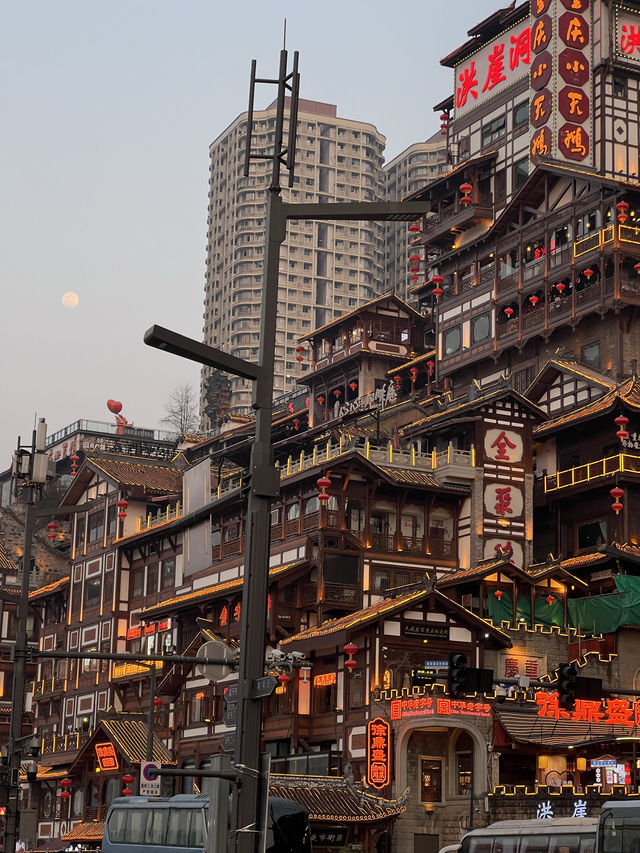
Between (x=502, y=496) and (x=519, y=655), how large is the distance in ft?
32.3

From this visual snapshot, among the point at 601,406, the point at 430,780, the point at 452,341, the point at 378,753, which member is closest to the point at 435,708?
the point at 378,753

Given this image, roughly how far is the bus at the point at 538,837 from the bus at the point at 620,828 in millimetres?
2159

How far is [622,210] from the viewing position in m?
72.6

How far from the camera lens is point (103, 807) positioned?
68812 mm

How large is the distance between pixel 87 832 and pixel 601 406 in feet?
110

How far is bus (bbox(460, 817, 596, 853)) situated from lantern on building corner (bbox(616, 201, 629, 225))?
41568mm

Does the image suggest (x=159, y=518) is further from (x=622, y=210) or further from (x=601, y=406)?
(x=622, y=210)

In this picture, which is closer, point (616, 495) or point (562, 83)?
point (616, 495)

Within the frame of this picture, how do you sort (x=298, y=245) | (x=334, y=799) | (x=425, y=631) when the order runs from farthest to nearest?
(x=298, y=245), (x=425, y=631), (x=334, y=799)

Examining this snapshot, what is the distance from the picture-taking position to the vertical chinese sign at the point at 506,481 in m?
67.7

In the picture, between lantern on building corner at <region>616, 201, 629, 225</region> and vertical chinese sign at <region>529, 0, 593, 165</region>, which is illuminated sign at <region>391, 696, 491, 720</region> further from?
vertical chinese sign at <region>529, 0, 593, 165</region>

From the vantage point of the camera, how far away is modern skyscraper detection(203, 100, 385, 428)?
593 feet

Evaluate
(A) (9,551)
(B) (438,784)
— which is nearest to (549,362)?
(B) (438,784)

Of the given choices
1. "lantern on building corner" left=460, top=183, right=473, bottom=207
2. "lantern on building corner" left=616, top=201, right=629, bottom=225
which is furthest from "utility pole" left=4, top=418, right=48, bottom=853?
"lantern on building corner" left=460, top=183, right=473, bottom=207
